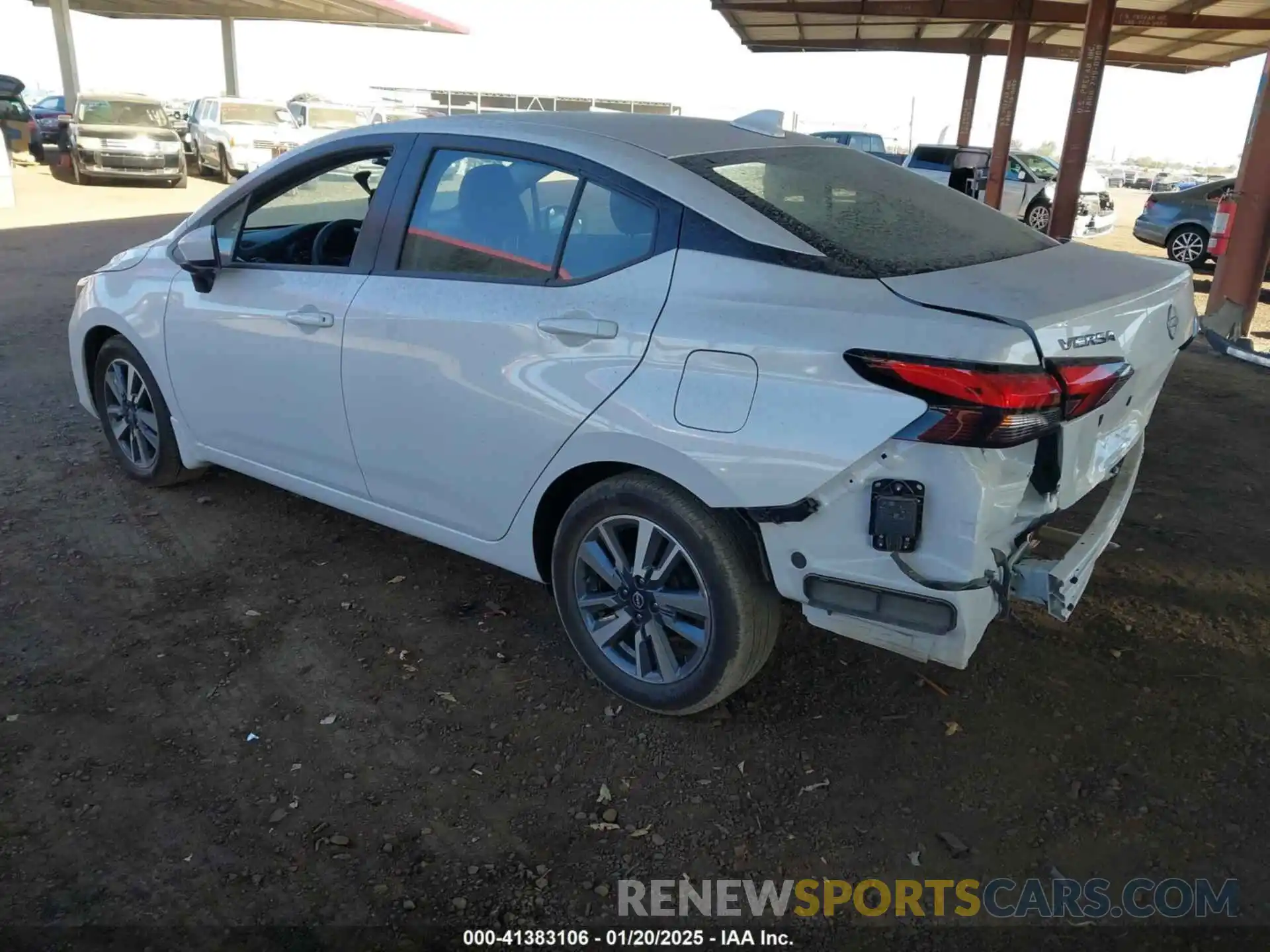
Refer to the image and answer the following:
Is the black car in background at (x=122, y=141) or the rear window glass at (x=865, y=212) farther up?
the rear window glass at (x=865, y=212)

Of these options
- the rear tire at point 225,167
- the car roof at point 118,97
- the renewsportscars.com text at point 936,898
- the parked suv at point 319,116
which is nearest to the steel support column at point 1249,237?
the renewsportscars.com text at point 936,898

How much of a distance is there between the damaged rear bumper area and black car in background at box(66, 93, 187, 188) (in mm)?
20738

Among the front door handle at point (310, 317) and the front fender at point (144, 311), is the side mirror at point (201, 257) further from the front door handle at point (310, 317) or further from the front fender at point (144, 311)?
the front door handle at point (310, 317)

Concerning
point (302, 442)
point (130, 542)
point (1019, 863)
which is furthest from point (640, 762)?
point (130, 542)

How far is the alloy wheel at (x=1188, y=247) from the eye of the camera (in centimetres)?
1437

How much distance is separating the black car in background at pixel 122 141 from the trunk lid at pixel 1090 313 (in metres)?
20.5

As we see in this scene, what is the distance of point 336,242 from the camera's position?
378 centimetres

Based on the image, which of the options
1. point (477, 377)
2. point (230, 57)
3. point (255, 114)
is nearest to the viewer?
point (477, 377)

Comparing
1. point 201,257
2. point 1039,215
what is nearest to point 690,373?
point 201,257

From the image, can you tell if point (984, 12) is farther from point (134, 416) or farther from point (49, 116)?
point (49, 116)

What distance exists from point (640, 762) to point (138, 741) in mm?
1495

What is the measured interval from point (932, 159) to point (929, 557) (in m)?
18.7

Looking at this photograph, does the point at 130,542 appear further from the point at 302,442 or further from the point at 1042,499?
the point at 1042,499

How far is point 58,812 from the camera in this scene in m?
2.58
